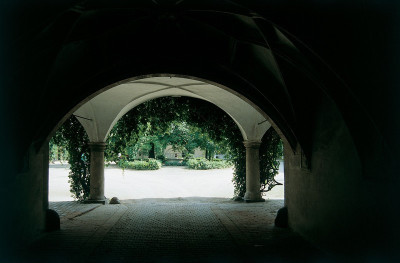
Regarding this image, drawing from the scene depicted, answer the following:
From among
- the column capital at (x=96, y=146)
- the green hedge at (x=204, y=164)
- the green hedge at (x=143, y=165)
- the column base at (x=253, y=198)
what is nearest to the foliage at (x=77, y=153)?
the column capital at (x=96, y=146)

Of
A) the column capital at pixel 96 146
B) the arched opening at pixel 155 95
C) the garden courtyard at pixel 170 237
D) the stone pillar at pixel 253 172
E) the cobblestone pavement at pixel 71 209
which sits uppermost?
the arched opening at pixel 155 95

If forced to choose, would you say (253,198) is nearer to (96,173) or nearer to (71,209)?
(96,173)

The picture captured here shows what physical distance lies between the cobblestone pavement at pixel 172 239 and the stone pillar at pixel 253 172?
2.23 metres

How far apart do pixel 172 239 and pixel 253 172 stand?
5.67 metres

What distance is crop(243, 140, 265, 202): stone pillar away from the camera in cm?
1086

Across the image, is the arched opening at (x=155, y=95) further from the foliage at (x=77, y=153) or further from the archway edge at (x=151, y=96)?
the foliage at (x=77, y=153)

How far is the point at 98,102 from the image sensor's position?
962 centimetres

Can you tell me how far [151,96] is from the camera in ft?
34.8

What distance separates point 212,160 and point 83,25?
2469cm

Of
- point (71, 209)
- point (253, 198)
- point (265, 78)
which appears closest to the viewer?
point (265, 78)

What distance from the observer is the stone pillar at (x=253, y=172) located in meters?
10.9

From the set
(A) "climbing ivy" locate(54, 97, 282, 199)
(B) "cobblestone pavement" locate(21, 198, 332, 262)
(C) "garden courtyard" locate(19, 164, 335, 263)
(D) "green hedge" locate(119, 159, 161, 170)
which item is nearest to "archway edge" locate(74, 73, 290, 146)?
(A) "climbing ivy" locate(54, 97, 282, 199)

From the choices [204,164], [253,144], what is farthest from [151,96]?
[204,164]

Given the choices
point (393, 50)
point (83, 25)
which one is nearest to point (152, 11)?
point (83, 25)
